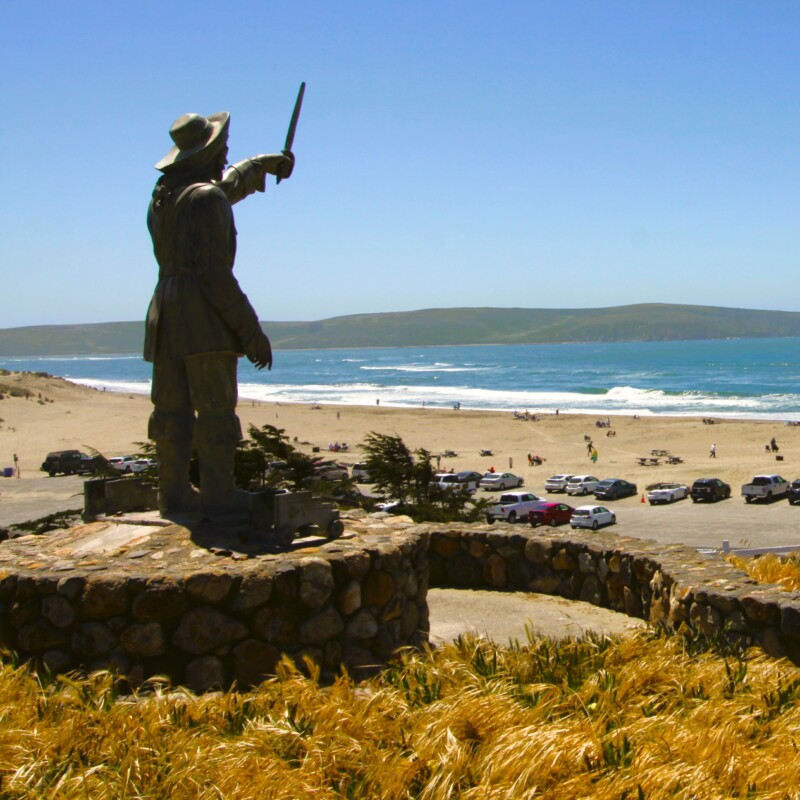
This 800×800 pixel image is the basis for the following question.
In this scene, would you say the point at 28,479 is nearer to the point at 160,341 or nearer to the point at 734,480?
the point at 734,480

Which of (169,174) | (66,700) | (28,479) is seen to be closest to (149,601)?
(66,700)

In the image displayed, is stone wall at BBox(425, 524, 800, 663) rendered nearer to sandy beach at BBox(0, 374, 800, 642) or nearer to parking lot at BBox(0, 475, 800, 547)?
sandy beach at BBox(0, 374, 800, 642)

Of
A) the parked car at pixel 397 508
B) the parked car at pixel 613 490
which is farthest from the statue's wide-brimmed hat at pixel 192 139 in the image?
the parked car at pixel 613 490

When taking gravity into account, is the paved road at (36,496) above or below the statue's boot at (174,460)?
below

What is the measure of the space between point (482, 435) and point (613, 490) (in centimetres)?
2393

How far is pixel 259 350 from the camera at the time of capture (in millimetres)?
8797

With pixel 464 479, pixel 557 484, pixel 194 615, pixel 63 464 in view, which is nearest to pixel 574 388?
pixel 557 484

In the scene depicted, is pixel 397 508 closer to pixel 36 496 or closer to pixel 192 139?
pixel 192 139

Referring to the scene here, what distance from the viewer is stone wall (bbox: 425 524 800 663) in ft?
23.3

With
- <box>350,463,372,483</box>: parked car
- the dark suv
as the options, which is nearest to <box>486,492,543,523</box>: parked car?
<box>350,463,372,483</box>: parked car

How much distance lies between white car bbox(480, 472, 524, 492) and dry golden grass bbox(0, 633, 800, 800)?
31401 mm

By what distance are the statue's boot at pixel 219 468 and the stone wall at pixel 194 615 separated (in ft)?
4.38

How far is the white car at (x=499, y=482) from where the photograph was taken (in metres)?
38.0

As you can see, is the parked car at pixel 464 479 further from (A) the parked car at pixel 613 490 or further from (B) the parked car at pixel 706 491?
(B) the parked car at pixel 706 491
